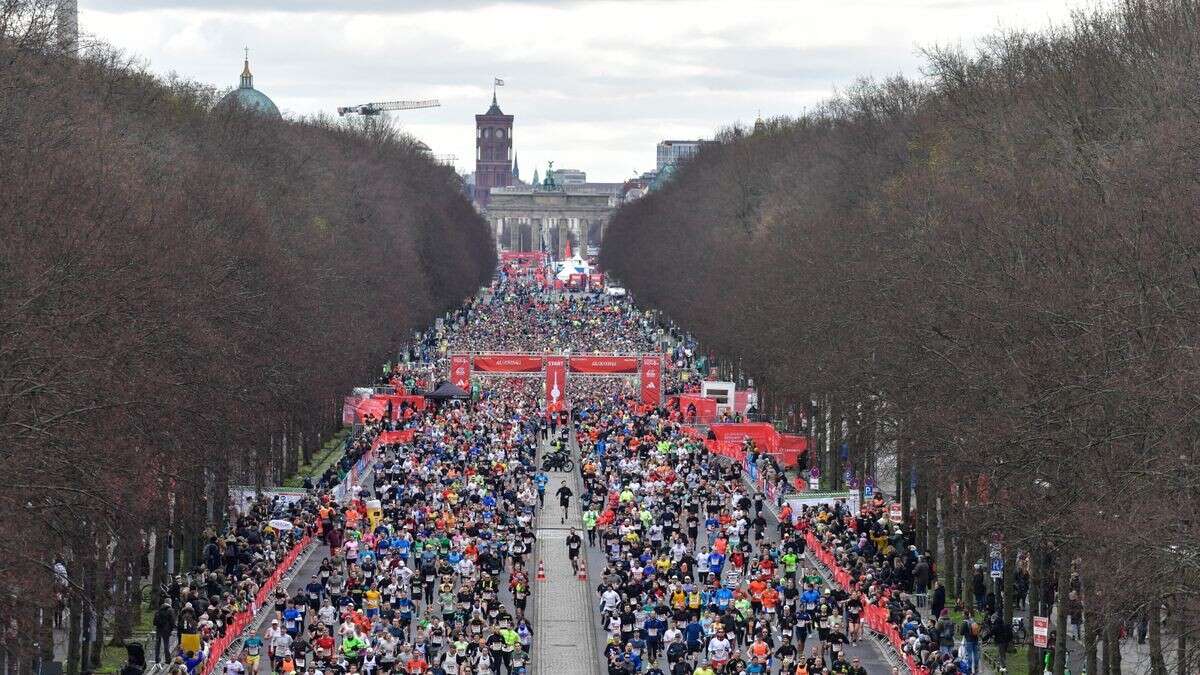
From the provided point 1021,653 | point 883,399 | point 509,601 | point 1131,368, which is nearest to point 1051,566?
point 1021,653

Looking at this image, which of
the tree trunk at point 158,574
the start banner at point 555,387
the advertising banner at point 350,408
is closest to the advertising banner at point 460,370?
the start banner at point 555,387

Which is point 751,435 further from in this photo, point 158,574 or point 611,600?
point 611,600

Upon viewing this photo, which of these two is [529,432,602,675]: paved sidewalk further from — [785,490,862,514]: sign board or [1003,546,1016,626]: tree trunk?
[1003,546,1016,626]: tree trunk

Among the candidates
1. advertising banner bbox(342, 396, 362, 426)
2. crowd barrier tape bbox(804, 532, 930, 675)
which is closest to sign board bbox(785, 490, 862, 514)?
crowd barrier tape bbox(804, 532, 930, 675)

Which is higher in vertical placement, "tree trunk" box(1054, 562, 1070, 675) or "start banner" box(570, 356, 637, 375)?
"start banner" box(570, 356, 637, 375)

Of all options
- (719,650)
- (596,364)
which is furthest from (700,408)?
(719,650)

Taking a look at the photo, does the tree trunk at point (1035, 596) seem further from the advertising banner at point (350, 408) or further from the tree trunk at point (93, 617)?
the advertising banner at point (350, 408)

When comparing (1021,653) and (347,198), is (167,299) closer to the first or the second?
A: (1021,653)
